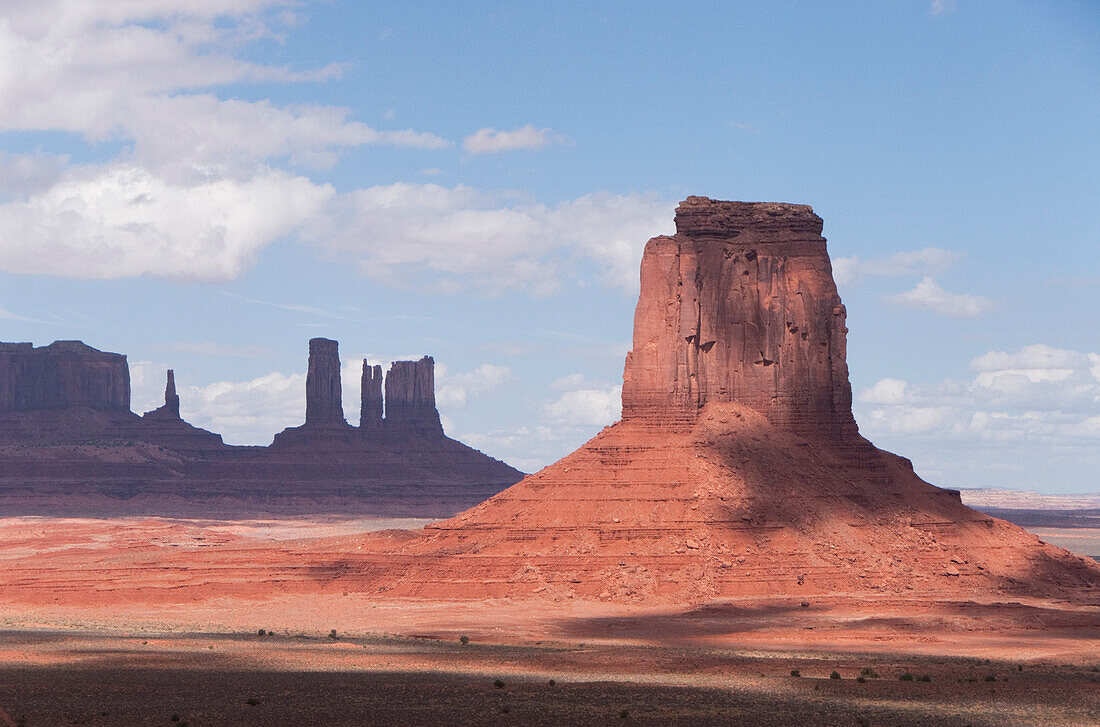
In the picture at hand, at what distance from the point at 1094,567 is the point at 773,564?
56.0ft

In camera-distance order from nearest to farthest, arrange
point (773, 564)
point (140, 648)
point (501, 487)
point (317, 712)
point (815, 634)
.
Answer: point (317, 712) → point (140, 648) → point (815, 634) → point (773, 564) → point (501, 487)

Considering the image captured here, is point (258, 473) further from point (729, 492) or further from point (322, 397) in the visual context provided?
point (729, 492)

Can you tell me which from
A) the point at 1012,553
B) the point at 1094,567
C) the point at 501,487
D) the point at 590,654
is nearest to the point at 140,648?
the point at 590,654

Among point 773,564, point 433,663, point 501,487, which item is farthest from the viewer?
point 501,487

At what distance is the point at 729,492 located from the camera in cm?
6969

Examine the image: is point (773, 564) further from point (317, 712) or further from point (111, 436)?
point (111, 436)

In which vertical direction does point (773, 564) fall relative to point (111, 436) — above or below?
below

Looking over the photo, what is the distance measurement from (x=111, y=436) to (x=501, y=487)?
46.9m

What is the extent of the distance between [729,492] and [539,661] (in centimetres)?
2259

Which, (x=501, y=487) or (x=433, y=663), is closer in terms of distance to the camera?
(x=433, y=663)

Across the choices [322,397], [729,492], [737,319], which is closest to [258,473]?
[322,397]

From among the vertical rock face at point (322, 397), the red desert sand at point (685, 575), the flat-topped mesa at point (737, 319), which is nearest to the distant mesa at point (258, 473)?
the vertical rock face at point (322, 397)

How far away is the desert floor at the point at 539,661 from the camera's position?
123ft

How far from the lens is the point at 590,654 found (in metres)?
50.7
